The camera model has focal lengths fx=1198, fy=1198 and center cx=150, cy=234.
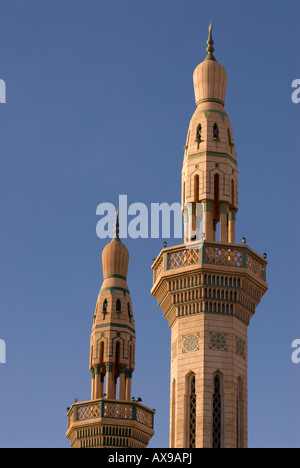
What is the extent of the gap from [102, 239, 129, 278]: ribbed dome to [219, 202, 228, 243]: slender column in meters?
15.4

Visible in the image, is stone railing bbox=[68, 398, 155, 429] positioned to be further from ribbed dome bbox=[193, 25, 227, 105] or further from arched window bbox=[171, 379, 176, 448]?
ribbed dome bbox=[193, 25, 227, 105]

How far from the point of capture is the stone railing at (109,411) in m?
49.8

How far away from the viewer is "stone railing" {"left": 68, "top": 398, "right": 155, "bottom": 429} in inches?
1962

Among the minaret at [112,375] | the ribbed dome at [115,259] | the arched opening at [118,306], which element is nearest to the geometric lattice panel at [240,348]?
the minaret at [112,375]

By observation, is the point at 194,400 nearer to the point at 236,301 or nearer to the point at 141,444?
the point at 236,301

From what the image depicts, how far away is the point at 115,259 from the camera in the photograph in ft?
176

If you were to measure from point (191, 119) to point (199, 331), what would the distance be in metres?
7.73

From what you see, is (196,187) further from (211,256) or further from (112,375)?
(112,375)

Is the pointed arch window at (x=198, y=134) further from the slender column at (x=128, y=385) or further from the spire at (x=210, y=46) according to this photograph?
the slender column at (x=128, y=385)

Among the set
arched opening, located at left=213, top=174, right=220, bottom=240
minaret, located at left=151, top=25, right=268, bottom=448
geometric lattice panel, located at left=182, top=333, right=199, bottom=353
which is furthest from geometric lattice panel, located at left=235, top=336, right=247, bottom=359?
arched opening, located at left=213, top=174, right=220, bottom=240

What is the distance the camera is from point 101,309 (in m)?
53.3

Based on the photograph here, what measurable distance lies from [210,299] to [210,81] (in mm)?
7894

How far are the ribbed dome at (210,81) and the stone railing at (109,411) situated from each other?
15.3 m

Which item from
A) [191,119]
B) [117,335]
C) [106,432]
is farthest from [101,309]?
[191,119]
